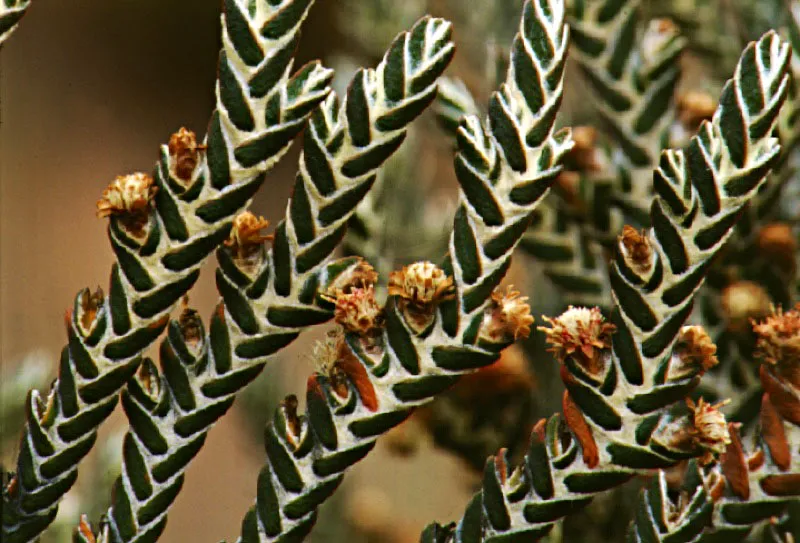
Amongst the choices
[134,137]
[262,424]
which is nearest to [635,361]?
[262,424]

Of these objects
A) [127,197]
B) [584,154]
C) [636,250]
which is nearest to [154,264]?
[127,197]

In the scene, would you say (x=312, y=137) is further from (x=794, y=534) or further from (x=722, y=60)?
(x=722, y=60)

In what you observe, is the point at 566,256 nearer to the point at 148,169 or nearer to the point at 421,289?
the point at 421,289

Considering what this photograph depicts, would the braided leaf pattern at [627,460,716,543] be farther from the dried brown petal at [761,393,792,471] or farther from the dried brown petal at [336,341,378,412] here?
the dried brown petal at [336,341,378,412]

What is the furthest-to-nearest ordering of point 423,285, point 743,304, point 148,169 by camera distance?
point 148,169, point 743,304, point 423,285

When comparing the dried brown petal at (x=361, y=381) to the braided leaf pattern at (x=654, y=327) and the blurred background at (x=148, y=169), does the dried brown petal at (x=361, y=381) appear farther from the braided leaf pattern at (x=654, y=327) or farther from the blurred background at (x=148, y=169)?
the blurred background at (x=148, y=169)

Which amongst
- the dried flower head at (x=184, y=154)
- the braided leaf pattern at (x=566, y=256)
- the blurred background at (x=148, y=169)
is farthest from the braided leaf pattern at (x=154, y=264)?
the braided leaf pattern at (x=566, y=256)
